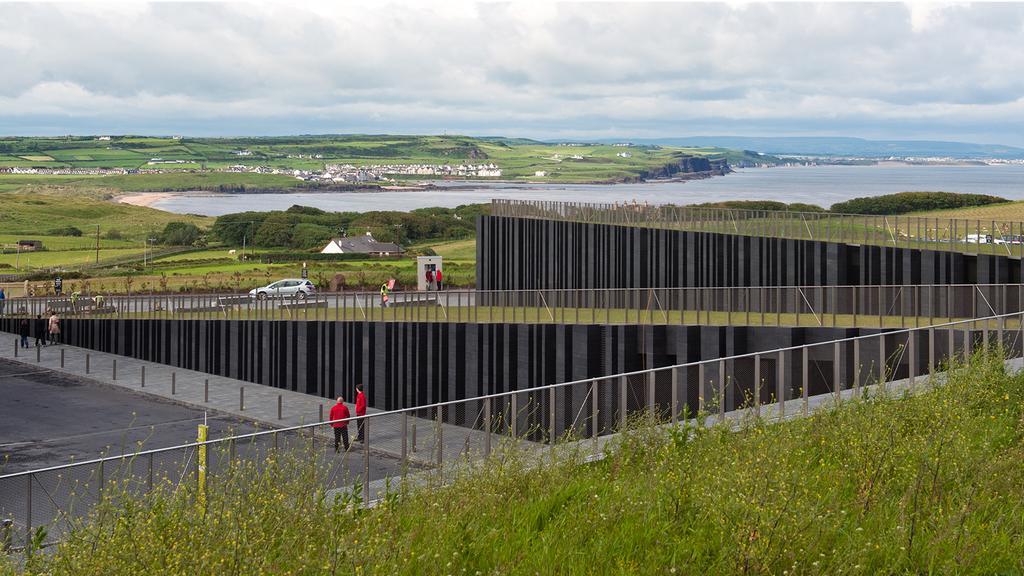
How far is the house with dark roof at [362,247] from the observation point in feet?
360

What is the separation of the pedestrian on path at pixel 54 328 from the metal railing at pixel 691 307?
624cm

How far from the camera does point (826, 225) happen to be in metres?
44.2

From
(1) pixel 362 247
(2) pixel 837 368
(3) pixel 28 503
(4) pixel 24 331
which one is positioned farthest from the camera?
(1) pixel 362 247

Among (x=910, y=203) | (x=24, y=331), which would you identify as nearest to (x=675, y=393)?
(x=24, y=331)

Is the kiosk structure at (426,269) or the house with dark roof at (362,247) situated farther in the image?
the house with dark roof at (362,247)

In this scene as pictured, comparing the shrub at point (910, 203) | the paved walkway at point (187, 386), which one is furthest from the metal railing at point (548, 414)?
the shrub at point (910, 203)

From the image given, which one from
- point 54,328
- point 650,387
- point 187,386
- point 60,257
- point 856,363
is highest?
point 856,363

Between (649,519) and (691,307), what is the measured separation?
21.7 metres

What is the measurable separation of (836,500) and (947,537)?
51.7 inches

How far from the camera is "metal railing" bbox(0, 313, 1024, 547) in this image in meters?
11.9

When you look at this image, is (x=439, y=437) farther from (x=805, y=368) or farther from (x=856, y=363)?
(x=856, y=363)

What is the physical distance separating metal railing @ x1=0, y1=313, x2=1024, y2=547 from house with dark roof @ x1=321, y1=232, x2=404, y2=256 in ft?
297

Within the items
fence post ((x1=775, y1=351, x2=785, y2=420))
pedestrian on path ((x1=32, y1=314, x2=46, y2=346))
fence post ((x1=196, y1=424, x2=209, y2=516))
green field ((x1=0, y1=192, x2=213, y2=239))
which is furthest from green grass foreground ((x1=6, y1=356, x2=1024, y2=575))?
green field ((x1=0, y1=192, x2=213, y2=239))

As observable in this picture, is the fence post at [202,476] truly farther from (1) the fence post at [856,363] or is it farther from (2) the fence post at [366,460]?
(1) the fence post at [856,363]
